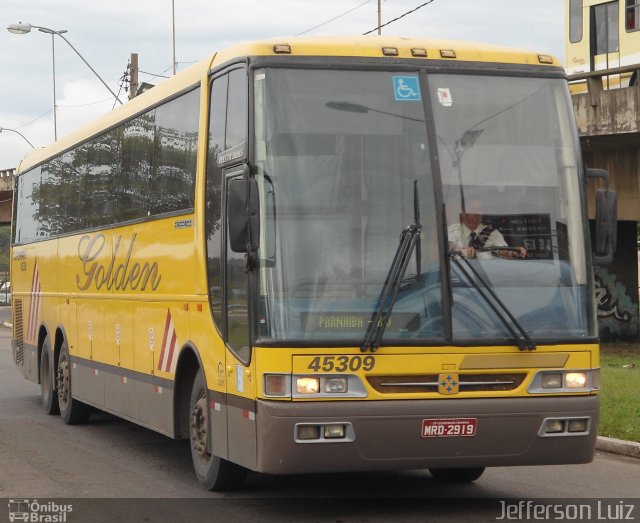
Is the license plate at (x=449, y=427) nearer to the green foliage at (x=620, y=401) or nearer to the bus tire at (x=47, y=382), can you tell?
the green foliage at (x=620, y=401)

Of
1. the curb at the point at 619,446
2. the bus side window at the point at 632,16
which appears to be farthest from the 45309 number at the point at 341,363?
the bus side window at the point at 632,16

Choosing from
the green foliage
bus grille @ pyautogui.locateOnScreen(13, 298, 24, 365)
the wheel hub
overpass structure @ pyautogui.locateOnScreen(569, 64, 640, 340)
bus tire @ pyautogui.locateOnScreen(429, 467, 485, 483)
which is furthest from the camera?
overpass structure @ pyautogui.locateOnScreen(569, 64, 640, 340)

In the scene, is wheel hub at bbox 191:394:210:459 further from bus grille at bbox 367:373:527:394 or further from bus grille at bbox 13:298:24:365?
bus grille at bbox 13:298:24:365

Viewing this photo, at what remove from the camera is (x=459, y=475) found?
10.8 m

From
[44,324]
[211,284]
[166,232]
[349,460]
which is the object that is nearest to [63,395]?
[44,324]

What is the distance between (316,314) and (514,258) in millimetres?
1488

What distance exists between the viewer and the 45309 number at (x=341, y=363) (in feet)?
28.3

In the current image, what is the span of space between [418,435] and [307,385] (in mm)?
831

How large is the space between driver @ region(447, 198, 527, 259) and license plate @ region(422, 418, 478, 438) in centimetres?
114

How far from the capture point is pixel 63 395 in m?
16.1

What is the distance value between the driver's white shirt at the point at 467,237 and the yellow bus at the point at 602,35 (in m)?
17.9

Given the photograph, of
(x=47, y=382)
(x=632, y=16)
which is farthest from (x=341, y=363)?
(x=632, y=16)

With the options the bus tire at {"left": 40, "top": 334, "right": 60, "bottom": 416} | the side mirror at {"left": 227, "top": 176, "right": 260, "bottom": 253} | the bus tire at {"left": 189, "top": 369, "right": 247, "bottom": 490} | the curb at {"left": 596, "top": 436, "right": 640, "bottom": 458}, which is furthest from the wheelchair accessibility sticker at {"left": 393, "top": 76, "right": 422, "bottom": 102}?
the bus tire at {"left": 40, "top": 334, "right": 60, "bottom": 416}

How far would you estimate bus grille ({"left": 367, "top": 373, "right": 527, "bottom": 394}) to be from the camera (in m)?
8.77
